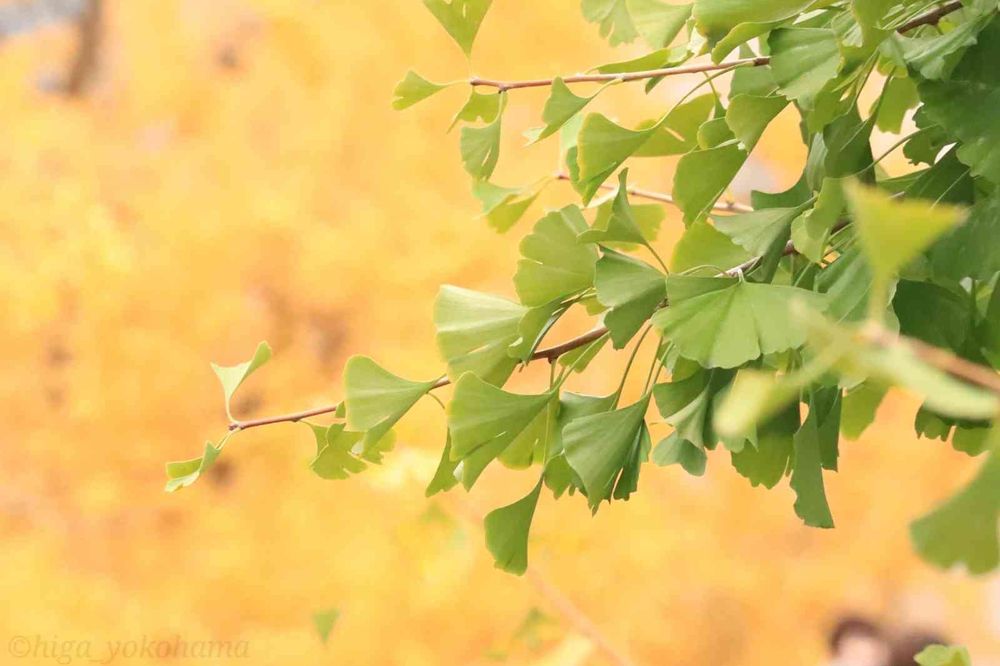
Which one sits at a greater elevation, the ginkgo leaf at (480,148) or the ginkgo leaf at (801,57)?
the ginkgo leaf at (480,148)

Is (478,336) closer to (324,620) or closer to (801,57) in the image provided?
(801,57)

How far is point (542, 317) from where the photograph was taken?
0.22 meters

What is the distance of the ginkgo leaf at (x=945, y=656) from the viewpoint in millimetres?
198

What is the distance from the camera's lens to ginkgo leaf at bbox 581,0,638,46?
11.7 inches

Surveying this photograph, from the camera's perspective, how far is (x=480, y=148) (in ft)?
0.81

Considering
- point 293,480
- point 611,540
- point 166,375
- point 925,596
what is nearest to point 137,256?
point 166,375

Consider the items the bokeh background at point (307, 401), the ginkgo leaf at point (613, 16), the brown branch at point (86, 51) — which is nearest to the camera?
the ginkgo leaf at point (613, 16)

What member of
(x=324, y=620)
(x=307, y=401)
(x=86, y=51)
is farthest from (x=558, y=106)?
(x=86, y=51)

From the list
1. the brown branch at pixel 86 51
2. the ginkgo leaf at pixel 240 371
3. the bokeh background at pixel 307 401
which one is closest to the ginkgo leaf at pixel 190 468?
the ginkgo leaf at pixel 240 371

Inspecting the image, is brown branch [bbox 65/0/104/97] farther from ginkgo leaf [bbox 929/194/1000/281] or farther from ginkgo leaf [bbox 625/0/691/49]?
ginkgo leaf [bbox 929/194/1000/281]

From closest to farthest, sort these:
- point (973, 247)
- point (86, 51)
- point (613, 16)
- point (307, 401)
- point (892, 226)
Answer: point (892, 226) < point (973, 247) < point (613, 16) < point (307, 401) < point (86, 51)

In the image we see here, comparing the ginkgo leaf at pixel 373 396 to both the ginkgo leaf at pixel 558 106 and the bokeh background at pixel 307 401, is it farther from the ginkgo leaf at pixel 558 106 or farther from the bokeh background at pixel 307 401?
the bokeh background at pixel 307 401

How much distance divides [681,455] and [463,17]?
0.40ft

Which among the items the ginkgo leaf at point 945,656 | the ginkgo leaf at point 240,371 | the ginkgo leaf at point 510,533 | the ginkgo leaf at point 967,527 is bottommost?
the ginkgo leaf at point 945,656
